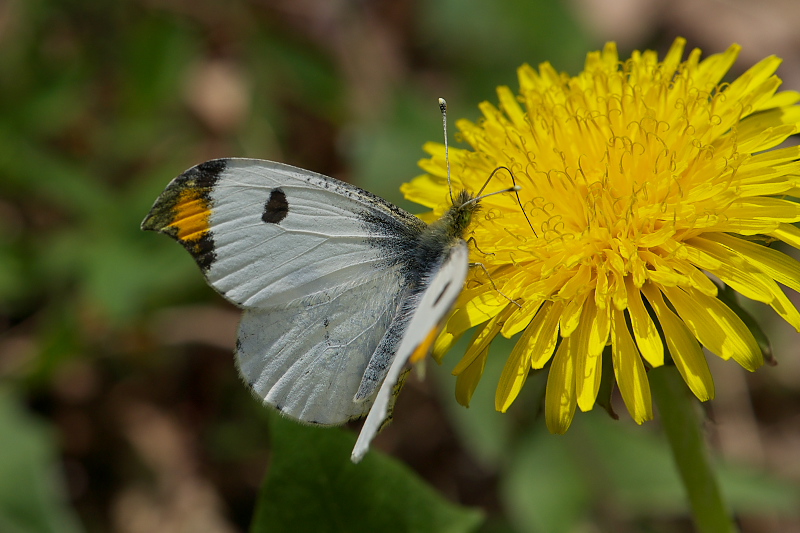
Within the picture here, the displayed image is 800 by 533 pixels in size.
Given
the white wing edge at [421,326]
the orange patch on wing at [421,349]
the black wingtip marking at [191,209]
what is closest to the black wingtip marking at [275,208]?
the black wingtip marking at [191,209]

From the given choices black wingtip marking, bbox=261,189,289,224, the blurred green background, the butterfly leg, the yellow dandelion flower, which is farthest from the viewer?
the blurred green background

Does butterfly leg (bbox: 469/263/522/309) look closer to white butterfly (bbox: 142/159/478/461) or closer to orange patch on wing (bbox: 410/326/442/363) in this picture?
white butterfly (bbox: 142/159/478/461)

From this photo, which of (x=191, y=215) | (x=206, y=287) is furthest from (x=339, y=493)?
(x=206, y=287)

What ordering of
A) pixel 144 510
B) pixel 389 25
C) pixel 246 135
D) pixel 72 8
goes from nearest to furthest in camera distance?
pixel 144 510, pixel 246 135, pixel 72 8, pixel 389 25

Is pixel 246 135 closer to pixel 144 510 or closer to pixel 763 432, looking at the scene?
pixel 144 510

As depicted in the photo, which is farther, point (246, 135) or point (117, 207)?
point (246, 135)

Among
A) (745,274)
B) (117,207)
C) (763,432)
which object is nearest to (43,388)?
(117,207)

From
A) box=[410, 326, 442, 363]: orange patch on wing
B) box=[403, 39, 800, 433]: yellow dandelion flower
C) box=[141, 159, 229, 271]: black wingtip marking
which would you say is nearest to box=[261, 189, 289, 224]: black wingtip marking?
box=[141, 159, 229, 271]: black wingtip marking
